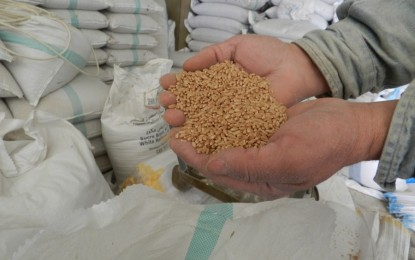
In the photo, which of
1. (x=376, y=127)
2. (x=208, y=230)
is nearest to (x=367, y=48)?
(x=376, y=127)

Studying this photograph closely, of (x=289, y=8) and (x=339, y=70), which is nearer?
(x=339, y=70)

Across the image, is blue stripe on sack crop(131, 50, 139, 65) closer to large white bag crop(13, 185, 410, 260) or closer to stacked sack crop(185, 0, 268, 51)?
stacked sack crop(185, 0, 268, 51)

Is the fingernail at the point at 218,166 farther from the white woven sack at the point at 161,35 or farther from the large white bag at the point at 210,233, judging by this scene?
the white woven sack at the point at 161,35

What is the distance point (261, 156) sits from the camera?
1.74 feet

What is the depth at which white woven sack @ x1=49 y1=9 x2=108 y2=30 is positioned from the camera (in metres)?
1.16

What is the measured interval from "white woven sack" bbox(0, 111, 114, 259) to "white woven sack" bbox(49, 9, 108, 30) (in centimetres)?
42

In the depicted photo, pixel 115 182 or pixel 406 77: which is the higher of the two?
pixel 406 77

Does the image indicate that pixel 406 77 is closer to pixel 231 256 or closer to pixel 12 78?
pixel 231 256

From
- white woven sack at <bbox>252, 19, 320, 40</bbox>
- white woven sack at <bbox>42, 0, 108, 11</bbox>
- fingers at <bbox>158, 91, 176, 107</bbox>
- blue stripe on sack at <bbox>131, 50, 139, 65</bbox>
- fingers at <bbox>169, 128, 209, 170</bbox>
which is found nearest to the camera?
fingers at <bbox>169, 128, 209, 170</bbox>

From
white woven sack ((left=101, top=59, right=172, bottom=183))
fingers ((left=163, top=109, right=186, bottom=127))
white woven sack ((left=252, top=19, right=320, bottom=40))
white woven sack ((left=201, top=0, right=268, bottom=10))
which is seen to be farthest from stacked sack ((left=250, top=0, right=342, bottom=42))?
fingers ((left=163, top=109, right=186, bottom=127))

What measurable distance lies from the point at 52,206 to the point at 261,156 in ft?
1.72

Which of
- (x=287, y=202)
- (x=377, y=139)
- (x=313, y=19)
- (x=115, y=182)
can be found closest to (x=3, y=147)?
(x=115, y=182)

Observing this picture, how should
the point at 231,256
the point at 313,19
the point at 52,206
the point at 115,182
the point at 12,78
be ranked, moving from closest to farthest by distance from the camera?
the point at 231,256, the point at 52,206, the point at 12,78, the point at 115,182, the point at 313,19

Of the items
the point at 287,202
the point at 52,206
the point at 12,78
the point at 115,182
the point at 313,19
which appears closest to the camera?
the point at 287,202
